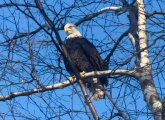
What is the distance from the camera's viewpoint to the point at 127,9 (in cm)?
546

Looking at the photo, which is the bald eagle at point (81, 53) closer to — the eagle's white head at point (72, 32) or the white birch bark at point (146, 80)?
the eagle's white head at point (72, 32)

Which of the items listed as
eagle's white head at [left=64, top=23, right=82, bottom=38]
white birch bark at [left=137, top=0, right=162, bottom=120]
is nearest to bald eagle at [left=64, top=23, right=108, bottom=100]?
eagle's white head at [left=64, top=23, right=82, bottom=38]

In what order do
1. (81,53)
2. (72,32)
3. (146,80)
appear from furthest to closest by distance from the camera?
(72,32) < (81,53) < (146,80)

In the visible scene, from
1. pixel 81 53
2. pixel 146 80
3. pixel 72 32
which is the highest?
pixel 72 32

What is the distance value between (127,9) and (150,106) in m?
1.44

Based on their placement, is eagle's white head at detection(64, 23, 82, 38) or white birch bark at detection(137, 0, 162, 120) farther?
eagle's white head at detection(64, 23, 82, 38)

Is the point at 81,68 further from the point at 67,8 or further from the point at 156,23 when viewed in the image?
the point at 156,23

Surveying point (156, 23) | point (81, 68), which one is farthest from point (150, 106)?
point (81, 68)

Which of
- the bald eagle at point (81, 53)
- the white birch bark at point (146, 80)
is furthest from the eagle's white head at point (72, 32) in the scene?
the white birch bark at point (146, 80)

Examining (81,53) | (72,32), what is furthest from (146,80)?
(72,32)

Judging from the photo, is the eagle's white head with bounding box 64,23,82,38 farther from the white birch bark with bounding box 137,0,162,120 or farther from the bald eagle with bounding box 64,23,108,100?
the white birch bark with bounding box 137,0,162,120

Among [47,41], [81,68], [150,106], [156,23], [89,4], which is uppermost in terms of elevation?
[81,68]

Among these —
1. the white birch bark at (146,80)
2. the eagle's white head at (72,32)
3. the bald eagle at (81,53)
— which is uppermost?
the eagle's white head at (72,32)

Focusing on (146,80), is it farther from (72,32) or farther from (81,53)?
(72,32)
